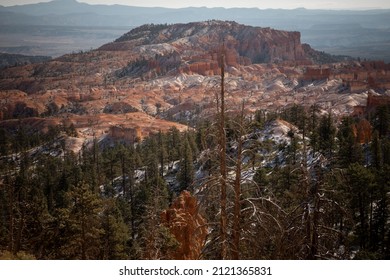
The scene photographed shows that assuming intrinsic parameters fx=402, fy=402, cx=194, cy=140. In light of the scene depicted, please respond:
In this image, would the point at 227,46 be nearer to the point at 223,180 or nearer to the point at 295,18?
the point at 295,18

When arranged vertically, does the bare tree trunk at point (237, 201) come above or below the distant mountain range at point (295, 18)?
below

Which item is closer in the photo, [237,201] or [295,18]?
[237,201]

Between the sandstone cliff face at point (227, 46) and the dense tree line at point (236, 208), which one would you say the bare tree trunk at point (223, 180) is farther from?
the sandstone cliff face at point (227, 46)

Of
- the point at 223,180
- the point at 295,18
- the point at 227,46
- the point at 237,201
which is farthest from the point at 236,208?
the point at 227,46

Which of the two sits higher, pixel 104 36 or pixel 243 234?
pixel 104 36

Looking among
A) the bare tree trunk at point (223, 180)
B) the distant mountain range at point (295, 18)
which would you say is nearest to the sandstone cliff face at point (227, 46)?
the distant mountain range at point (295, 18)

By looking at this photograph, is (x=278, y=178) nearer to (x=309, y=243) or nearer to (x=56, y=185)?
(x=309, y=243)

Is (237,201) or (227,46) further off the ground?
(237,201)

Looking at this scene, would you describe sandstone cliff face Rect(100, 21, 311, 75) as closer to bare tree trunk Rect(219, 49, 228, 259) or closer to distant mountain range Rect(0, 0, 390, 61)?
distant mountain range Rect(0, 0, 390, 61)

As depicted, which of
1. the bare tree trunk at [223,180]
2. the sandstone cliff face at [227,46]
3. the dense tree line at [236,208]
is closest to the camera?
the bare tree trunk at [223,180]

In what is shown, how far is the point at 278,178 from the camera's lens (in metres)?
16.7

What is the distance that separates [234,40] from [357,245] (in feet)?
282
